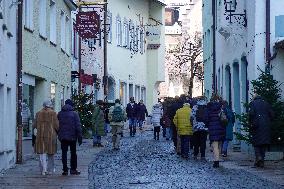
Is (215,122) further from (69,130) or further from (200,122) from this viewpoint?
(69,130)

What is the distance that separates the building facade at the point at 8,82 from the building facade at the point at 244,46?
7167 millimetres

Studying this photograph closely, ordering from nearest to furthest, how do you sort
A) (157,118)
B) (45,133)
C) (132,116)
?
1. (45,133)
2. (157,118)
3. (132,116)

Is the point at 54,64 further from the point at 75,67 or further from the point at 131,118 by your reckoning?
the point at 131,118

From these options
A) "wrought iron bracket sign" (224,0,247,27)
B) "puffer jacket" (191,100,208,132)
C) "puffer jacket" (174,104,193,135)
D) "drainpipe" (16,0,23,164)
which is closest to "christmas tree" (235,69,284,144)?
"puffer jacket" (191,100,208,132)

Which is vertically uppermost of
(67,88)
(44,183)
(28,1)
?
(28,1)

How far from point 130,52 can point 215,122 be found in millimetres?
33375

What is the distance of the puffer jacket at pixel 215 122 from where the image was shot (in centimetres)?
1773

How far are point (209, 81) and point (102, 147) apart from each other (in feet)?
38.6

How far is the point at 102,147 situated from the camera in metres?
27.2

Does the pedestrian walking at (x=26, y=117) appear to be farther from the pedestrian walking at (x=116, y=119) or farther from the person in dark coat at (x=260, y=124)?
the person in dark coat at (x=260, y=124)

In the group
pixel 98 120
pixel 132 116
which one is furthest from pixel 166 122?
pixel 132 116

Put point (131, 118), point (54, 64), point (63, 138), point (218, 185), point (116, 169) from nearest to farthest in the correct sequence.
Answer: point (218, 185)
point (63, 138)
point (116, 169)
point (54, 64)
point (131, 118)

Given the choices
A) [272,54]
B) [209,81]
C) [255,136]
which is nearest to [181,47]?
[209,81]

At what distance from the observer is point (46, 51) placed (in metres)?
23.8
